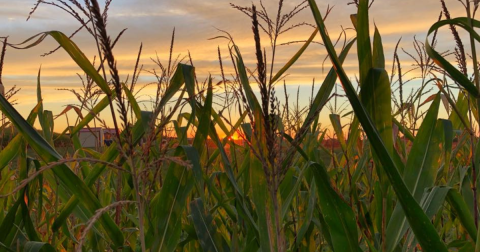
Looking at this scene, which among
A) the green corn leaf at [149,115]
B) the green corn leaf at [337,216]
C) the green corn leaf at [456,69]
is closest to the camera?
the green corn leaf at [456,69]

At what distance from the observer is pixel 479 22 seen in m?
1.34

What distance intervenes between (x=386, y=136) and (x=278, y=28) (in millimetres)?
411

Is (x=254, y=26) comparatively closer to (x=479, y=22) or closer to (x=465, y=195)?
(x=479, y=22)

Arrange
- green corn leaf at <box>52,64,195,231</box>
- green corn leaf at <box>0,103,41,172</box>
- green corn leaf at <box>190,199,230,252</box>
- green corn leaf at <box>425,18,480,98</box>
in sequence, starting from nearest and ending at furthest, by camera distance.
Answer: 1. green corn leaf at <box>425,18,480,98</box>
2. green corn leaf at <box>52,64,195,231</box>
3. green corn leaf at <box>190,199,230,252</box>
4. green corn leaf at <box>0,103,41,172</box>

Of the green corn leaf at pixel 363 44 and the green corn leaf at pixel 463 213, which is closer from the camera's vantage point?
the green corn leaf at pixel 363 44

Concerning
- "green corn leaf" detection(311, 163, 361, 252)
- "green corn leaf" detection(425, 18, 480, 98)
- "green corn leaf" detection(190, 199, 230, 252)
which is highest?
"green corn leaf" detection(425, 18, 480, 98)

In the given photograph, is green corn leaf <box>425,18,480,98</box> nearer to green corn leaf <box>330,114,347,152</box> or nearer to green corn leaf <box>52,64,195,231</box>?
green corn leaf <box>52,64,195,231</box>

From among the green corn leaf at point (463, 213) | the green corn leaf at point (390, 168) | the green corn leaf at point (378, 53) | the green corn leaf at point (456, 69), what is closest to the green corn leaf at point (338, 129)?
the green corn leaf at point (463, 213)

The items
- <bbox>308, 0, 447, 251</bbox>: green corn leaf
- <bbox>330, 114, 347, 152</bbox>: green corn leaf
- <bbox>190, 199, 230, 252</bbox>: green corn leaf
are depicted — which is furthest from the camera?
<bbox>330, 114, 347, 152</bbox>: green corn leaf

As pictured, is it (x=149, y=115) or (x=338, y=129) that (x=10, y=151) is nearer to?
(x=149, y=115)

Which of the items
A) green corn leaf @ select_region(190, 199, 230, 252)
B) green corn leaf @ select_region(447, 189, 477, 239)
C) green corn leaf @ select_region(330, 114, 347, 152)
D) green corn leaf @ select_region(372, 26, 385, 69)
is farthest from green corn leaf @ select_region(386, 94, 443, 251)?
green corn leaf @ select_region(330, 114, 347, 152)

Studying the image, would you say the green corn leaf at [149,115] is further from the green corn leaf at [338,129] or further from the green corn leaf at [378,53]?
the green corn leaf at [338,129]

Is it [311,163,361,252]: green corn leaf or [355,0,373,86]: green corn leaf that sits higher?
[355,0,373,86]: green corn leaf

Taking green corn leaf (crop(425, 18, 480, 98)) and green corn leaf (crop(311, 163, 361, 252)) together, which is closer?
green corn leaf (crop(425, 18, 480, 98))
